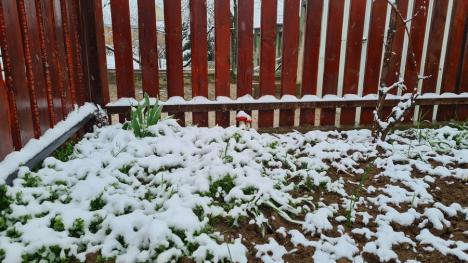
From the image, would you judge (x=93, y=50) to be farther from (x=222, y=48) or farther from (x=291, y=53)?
(x=291, y=53)

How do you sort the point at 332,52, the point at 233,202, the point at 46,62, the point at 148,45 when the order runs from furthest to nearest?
the point at 332,52, the point at 148,45, the point at 46,62, the point at 233,202

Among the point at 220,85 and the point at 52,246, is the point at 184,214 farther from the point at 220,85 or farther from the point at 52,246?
the point at 220,85

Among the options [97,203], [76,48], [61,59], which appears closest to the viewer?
[97,203]

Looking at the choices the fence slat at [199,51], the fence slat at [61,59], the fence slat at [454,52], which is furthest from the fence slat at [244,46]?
the fence slat at [454,52]

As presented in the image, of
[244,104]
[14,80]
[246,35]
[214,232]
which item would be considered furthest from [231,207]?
[246,35]

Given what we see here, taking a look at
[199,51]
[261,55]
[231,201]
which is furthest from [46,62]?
[261,55]

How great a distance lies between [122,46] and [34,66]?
1028 millimetres

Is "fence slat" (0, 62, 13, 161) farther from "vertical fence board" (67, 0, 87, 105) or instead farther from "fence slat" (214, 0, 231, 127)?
"fence slat" (214, 0, 231, 127)

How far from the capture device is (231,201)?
83.3 inches

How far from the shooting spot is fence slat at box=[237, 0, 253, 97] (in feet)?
10.9

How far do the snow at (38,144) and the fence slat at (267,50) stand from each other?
144 cm

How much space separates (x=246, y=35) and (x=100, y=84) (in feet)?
4.09

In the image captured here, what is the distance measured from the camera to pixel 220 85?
3.46 m

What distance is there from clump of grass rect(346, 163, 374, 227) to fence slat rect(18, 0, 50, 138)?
70.3 inches
